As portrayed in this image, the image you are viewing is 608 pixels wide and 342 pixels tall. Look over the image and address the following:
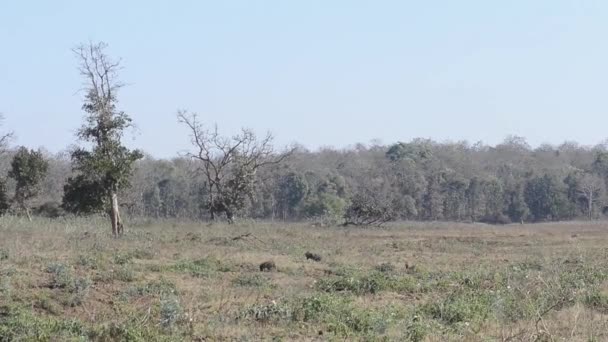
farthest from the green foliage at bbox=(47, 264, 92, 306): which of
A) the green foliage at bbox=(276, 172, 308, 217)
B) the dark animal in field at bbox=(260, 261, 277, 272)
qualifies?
the green foliage at bbox=(276, 172, 308, 217)

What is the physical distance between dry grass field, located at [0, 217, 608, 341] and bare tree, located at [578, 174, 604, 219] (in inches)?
2128

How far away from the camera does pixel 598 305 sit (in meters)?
12.3

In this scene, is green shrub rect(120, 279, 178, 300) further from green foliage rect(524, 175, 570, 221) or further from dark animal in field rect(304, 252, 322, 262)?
green foliage rect(524, 175, 570, 221)

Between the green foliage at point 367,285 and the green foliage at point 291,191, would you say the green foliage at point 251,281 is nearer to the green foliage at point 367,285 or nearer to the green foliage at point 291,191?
the green foliage at point 367,285

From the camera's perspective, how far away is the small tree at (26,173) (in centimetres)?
4484

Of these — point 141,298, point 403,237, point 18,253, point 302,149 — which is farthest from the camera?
point 302,149

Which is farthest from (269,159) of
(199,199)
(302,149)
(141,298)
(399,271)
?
(302,149)

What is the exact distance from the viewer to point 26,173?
44.9 metres

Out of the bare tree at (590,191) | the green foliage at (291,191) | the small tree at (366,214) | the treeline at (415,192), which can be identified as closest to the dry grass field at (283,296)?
the small tree at (366,214)

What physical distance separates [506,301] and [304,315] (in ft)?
10.7

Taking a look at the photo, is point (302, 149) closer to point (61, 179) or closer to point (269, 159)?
point (61, 179)

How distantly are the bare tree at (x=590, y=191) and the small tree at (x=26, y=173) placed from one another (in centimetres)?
5287

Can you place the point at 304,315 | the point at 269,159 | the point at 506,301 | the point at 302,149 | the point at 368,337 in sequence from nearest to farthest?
the point at 368,337 < the point at 304,315 < the point at 506,301 < the point at 269,159 < the point at 302,149

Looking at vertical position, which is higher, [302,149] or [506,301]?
[302,149]
